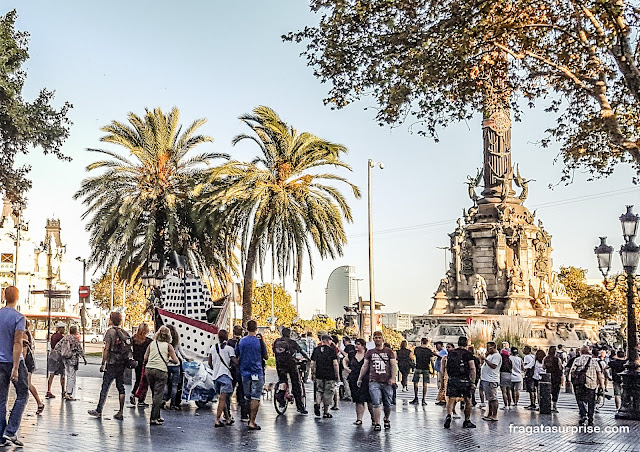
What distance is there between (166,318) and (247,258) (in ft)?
31.5

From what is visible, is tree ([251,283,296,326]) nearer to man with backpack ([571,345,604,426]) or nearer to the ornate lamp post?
the ornate lamp post

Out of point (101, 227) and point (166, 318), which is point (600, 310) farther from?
point (166, 318)

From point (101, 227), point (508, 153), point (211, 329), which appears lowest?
point (211, 329)

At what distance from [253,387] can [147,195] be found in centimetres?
1506

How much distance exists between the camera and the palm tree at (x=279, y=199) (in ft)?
83.3

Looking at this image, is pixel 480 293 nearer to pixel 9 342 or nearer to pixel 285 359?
pixel 285 359

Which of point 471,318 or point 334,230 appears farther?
point 471,318

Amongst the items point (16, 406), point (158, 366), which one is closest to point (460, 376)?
point (158, 366)

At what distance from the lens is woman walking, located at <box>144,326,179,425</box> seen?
12219 millimetres

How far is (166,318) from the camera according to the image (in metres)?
16.6

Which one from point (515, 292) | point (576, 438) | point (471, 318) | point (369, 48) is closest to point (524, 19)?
point (369, 48)

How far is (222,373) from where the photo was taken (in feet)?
42.2

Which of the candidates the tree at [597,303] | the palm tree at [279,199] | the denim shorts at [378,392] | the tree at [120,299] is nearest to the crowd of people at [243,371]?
the denim shorts at [378,392]

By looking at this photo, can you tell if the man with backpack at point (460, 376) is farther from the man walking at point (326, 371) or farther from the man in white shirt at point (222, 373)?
the man in white shirt at point (222, 373)
